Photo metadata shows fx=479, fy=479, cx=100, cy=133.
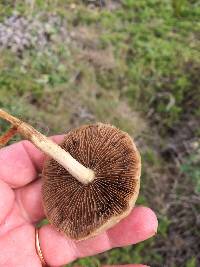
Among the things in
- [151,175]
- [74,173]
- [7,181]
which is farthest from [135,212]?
[151,175]

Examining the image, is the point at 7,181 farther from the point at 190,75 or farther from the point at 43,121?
the point at 190,75

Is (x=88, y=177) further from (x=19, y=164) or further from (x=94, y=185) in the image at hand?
(x=19, y=164)

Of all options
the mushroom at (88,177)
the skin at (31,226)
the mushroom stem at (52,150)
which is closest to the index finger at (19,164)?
the skin at (31,226)

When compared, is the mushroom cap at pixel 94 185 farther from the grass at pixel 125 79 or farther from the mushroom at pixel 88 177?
the grass at pixel 125 79

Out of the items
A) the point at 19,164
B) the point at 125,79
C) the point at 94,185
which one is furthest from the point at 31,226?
the point at 125,79

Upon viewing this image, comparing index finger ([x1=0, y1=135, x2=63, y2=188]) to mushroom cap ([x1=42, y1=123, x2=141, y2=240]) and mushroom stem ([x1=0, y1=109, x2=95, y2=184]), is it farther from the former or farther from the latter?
mushroom stem ([x1=0, y1=109, x2=95, y2=184])
